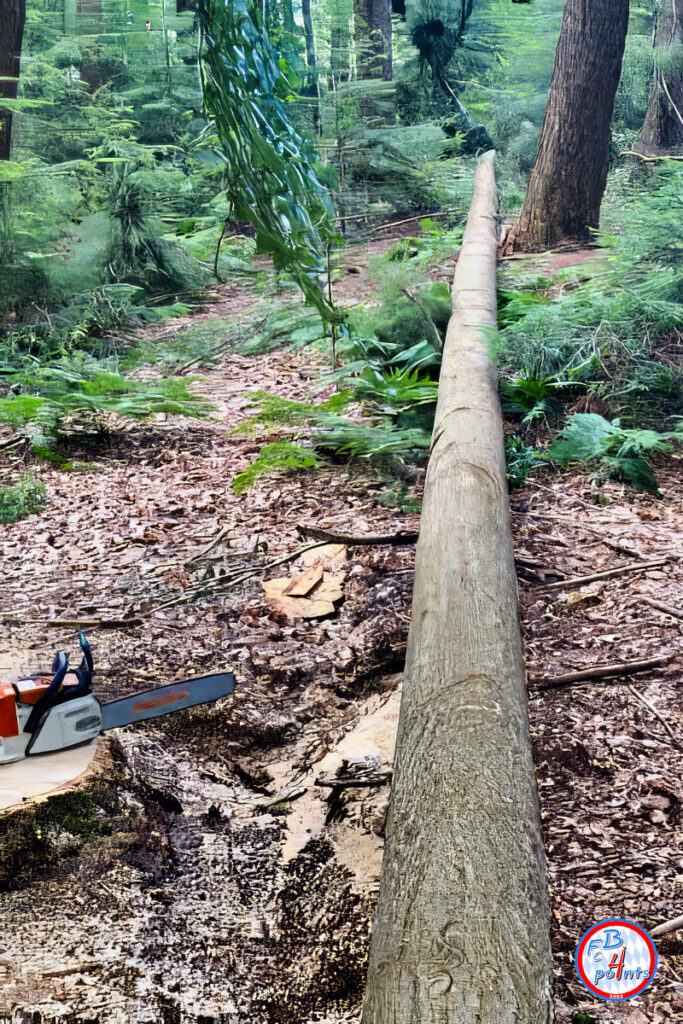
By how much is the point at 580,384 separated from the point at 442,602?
2667 mm

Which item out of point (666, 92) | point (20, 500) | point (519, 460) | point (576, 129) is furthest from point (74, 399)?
point (666, 92)

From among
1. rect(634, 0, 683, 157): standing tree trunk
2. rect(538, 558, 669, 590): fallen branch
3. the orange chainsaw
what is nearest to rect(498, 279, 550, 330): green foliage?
rect(538, 558, 669, 590): fallen branch

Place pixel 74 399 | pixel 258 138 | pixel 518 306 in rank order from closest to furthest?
1. pixel 258 138
2. pixel 74 399
3. pixel 518 306

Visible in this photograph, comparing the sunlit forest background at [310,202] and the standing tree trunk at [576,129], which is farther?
the standing tree trunk at [576,129]

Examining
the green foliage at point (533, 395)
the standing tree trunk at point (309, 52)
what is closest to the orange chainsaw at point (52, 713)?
the green foliage at point (533, 395)

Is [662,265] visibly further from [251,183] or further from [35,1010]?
[35,1010]

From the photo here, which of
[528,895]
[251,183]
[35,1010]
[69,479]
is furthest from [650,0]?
[35,1010]

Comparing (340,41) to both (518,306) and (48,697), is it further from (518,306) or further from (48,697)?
(48,697)

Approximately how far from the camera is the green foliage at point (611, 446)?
3.58 metres

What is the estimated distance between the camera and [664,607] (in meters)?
2.63

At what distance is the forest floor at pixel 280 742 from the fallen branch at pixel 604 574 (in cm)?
2

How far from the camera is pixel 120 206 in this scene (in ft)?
21.4

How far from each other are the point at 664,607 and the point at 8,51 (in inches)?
297

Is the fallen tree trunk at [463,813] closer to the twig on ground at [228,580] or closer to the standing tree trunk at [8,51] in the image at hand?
the twig on ground at [228,580]
